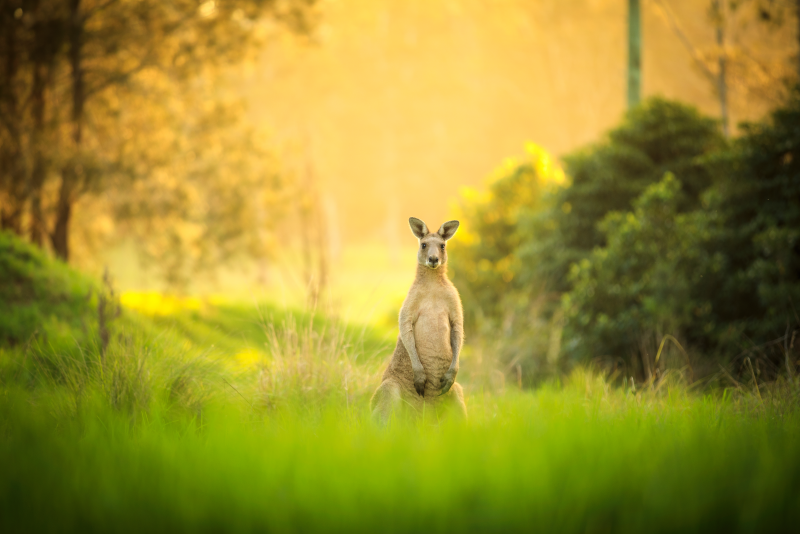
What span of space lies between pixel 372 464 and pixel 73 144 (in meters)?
12.1

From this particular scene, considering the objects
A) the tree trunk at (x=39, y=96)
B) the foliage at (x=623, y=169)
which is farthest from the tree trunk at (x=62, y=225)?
the foliage at (x=623, y=169)

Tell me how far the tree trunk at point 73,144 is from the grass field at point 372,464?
8608 millimetres

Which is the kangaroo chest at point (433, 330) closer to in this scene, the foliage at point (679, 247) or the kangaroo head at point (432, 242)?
the kangaroo head at point (432, 242)

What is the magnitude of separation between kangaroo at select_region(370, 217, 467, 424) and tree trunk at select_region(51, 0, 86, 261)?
1016 cm

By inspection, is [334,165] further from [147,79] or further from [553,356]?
[553,356]

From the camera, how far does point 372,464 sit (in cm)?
281

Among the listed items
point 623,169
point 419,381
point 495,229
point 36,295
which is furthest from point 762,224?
point 36,295

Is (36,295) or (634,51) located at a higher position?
(634,51)

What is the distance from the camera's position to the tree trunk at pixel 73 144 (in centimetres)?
1144

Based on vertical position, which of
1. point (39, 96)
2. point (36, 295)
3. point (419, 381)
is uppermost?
point (39, 96)

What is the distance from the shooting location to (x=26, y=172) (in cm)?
1105

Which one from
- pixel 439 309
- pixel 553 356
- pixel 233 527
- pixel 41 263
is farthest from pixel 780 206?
pixel 41 263

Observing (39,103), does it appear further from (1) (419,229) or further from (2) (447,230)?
(2) (447,230)

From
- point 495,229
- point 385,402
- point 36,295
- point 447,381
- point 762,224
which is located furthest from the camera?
point 495,229
